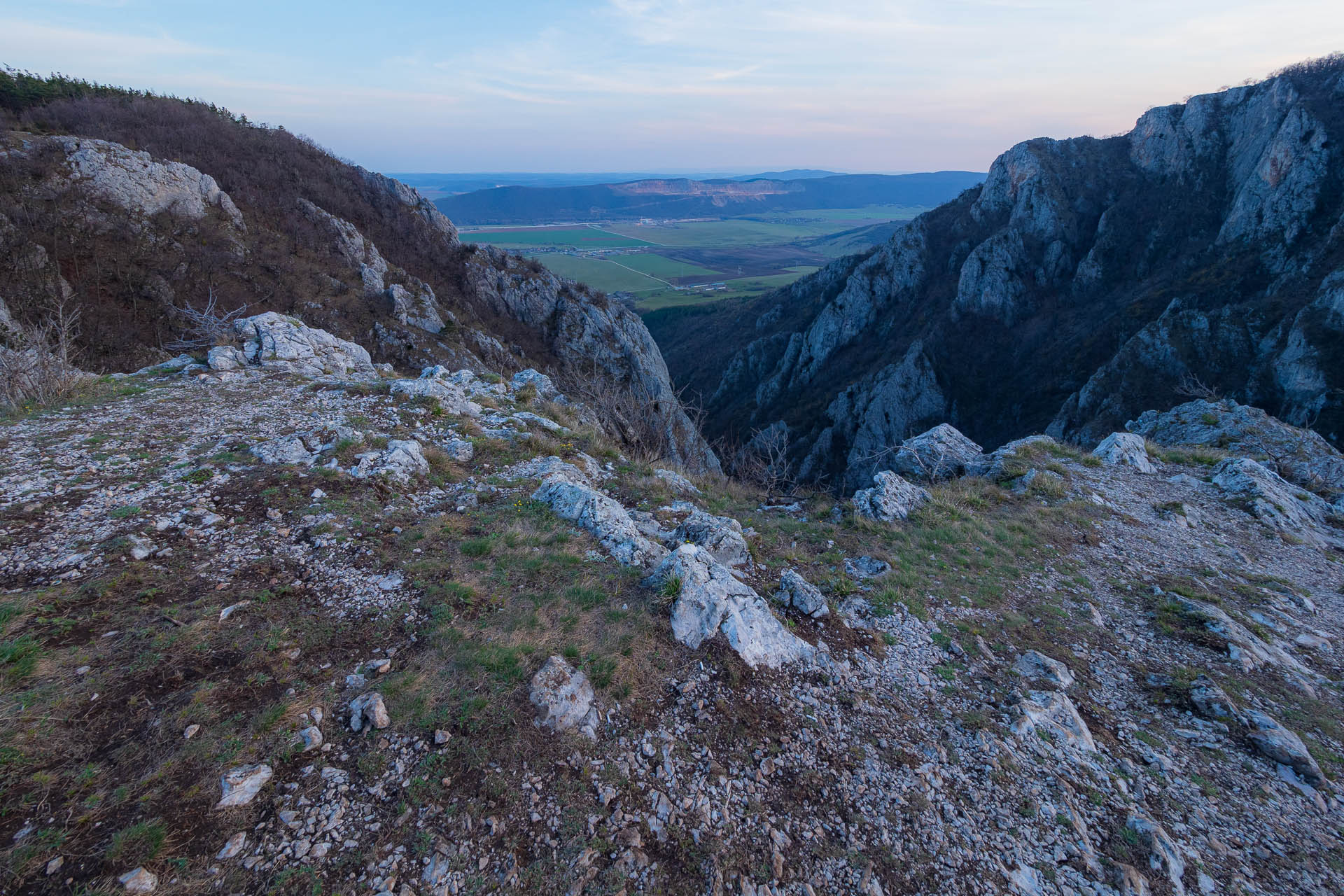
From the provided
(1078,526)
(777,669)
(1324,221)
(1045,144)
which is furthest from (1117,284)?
(777,669)

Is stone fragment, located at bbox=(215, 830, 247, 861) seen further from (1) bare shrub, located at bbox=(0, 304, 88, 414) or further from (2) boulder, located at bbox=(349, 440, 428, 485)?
(1) bare shrub, located at bbox=(0, 304, 88, 414)

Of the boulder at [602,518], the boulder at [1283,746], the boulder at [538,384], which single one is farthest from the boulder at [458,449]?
the boulder at [1283,746]

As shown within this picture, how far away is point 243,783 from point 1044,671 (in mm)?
9518

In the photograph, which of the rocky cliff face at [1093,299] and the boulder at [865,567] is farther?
the rocky cliff face at [1093,299]

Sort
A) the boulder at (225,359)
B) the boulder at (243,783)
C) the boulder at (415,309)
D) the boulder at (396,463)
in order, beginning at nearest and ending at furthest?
the boulder at (243,783)
the boulder at (396,463)
the boulder at (225,359)
the boulder at (415,309)

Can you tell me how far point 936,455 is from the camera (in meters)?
16.4

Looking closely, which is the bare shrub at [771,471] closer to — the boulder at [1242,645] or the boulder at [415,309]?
the boulder at [1242,645]

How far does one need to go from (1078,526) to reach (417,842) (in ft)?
45.4

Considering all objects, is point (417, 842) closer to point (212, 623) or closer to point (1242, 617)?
point (212, 623)

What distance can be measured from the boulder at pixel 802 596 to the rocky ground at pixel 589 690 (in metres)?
0.04

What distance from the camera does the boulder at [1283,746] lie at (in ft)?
20.0

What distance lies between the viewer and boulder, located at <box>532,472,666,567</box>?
28.0ft

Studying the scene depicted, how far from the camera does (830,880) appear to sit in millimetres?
4613

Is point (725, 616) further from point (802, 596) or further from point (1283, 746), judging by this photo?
point (1283, 746)
